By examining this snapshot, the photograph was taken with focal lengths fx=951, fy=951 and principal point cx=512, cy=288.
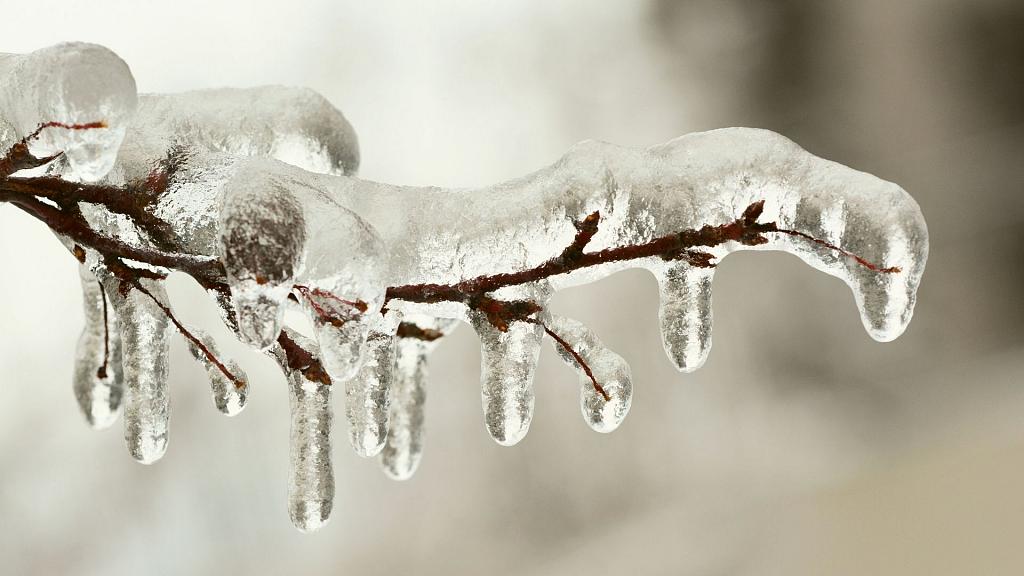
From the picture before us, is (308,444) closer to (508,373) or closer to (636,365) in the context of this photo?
(508,373)

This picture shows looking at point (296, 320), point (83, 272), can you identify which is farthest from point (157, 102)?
point (296, 320)

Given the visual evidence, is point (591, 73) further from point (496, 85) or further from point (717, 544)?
point (717, 544)

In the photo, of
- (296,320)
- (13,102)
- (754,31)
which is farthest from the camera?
(754,31)

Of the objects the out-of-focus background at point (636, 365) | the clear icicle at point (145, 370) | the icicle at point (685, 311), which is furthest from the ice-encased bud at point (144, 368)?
the out-of-focus background at point (636, 365)

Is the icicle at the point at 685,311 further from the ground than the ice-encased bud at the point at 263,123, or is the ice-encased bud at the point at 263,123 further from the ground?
the ice-encased bud at the point at 263,123

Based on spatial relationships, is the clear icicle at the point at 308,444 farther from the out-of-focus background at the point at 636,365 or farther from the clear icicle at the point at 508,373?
the out-of-focus background at the point at 636,365

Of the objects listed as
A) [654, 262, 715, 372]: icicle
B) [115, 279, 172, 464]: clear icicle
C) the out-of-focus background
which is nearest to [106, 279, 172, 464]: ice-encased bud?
[115, 279, 172, 464]: clear icicle

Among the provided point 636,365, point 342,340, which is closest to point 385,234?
point 342,340
